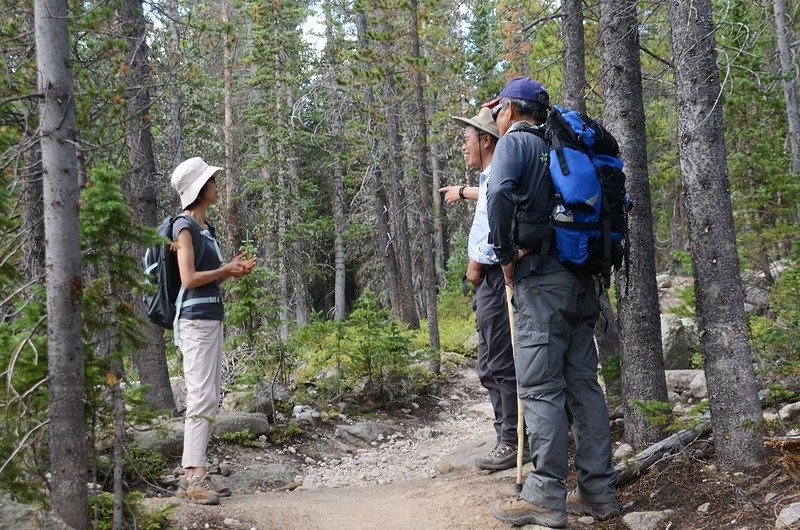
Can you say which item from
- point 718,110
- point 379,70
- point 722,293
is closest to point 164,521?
point 722,293

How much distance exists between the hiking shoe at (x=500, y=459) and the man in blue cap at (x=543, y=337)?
1133mm

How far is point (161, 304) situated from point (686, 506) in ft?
12.8

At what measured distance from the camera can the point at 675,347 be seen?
1207 centimetres

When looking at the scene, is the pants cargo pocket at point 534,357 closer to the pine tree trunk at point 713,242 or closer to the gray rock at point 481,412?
the pine tree trunk at point 713,242

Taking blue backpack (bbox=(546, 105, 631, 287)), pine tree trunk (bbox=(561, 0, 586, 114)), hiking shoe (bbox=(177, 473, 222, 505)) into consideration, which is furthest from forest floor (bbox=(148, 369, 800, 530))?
pine tree trunk (bbox=(561, 0, 586, 114))

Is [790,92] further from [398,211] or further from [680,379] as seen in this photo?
[680,379]

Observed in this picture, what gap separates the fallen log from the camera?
4.83 meters

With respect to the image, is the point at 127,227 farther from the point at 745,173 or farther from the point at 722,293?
the point at 745,173

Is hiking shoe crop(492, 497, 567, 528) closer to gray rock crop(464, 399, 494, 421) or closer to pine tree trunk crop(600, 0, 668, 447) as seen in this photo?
pine tree trunk crop(600, 0, 668, 447)

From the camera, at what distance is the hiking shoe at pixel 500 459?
5.52 meters

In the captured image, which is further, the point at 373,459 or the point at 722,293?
the point at 373,459

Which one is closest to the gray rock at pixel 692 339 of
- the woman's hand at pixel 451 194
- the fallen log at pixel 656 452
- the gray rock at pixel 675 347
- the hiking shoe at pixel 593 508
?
the gray rock at pixel 675 347

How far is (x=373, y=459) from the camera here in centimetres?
845

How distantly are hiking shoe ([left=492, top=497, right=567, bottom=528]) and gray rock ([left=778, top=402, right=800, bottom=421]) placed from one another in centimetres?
234
